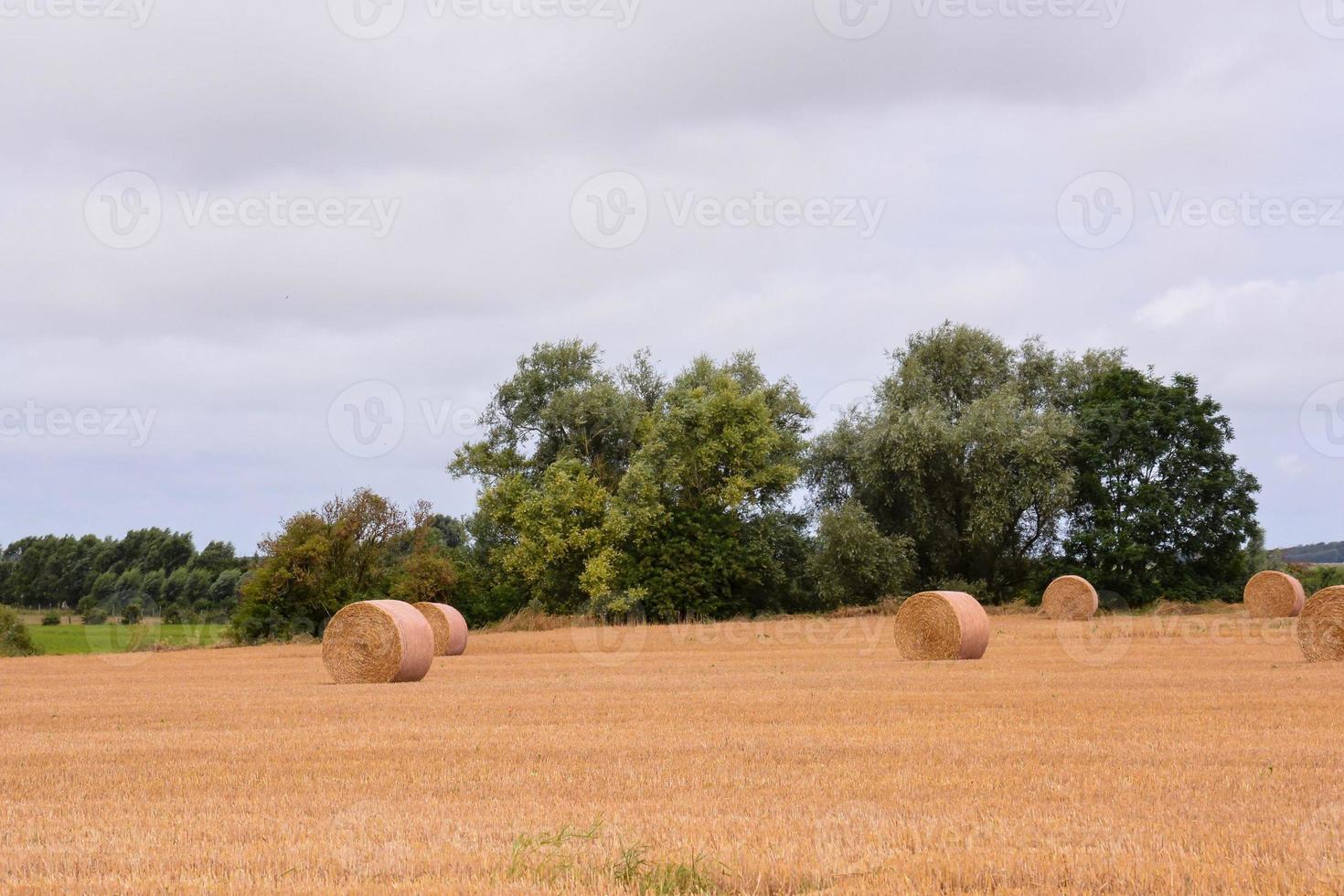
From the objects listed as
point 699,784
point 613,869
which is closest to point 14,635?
point 699,784

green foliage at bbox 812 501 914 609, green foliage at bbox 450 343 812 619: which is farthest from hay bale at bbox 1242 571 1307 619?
green foliage at bbox 450 343 812 619

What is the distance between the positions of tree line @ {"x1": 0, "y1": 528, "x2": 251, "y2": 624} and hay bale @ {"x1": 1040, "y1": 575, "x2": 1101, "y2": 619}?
40797 millimetres

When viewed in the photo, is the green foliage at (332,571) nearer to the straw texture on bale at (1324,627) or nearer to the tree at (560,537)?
the tree at (560,537)

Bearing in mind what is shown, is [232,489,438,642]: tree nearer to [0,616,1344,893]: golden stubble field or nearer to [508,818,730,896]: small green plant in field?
[0,616,1344,893]: golden stubble field

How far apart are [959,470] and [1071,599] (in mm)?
8980

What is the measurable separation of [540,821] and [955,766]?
12.7ft

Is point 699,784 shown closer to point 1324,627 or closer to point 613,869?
point 613,869

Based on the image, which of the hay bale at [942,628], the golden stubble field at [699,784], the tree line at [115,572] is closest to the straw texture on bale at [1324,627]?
the golden stubble field at [699,784]

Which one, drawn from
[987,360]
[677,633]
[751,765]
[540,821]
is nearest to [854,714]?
[751,765]

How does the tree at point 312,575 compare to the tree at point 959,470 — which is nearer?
the tree at point 312,575

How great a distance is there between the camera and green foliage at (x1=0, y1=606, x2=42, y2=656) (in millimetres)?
39969

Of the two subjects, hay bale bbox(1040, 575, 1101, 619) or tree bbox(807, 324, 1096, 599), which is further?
tree bbox(807, 324, 1096, 599)

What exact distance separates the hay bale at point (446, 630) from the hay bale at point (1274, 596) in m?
23.2

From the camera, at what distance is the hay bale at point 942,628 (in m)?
23.8
